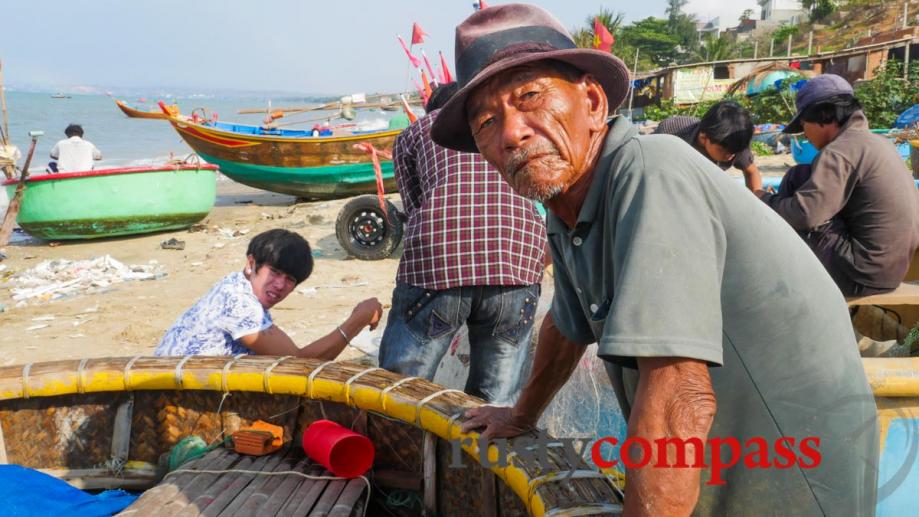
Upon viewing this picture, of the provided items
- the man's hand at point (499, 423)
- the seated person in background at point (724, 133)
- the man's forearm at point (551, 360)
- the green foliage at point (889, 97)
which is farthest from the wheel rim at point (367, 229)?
the green foliage at point (889, 97)

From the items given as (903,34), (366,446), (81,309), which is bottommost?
(81,309)

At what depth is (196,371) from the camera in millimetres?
2619

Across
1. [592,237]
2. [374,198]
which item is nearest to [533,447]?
[592,237]

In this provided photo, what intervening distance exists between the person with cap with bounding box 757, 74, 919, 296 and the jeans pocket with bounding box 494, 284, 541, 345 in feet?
4.13

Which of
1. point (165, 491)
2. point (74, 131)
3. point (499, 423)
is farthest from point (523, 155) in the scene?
point (74, 131)

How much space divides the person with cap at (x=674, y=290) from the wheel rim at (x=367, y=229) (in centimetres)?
697

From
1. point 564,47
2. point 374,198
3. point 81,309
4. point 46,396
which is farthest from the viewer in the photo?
point 374,198

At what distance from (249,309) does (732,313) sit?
2.18m

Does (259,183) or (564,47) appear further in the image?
(259,183)

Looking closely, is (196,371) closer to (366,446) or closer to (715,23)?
(366,446)

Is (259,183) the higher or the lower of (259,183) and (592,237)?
the lower

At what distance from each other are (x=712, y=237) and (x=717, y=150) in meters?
3.35

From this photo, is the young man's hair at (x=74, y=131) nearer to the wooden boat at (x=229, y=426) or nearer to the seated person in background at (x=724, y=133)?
the wooden boat at (x=229, y=426)

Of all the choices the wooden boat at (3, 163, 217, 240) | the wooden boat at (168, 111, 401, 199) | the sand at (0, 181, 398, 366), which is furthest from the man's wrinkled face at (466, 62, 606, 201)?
the wooden boat at (168, 111, 401, 199)
